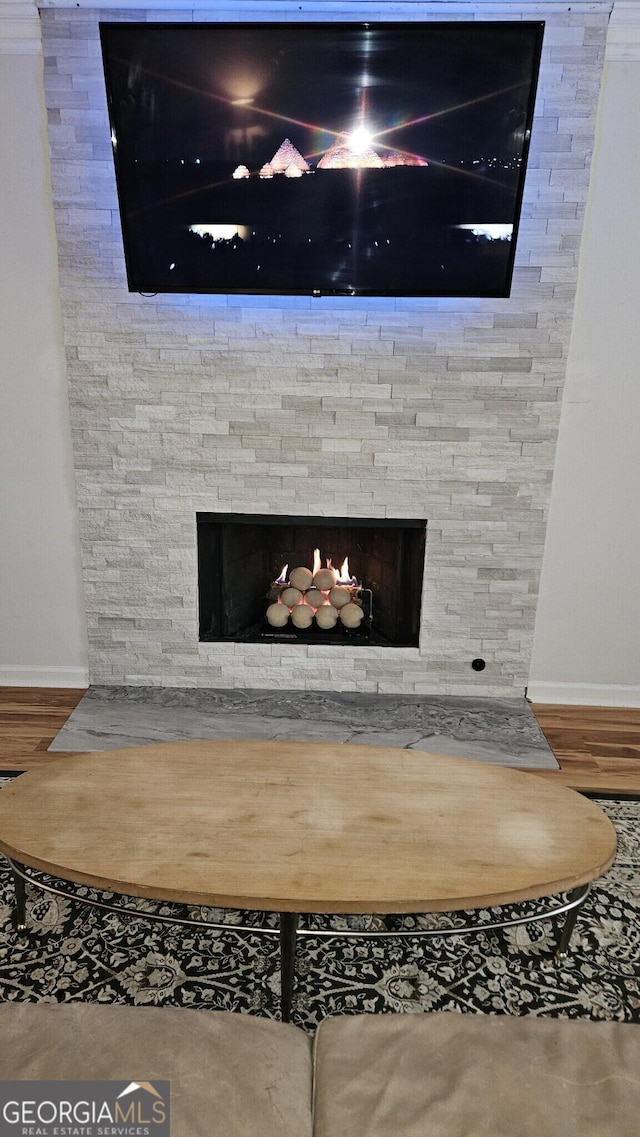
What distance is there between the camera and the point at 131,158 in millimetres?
2494

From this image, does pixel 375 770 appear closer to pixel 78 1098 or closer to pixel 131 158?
pixel 78 1098

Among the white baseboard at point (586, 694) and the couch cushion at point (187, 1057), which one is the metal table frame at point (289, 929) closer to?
the couch cushion at point (187, 1057)

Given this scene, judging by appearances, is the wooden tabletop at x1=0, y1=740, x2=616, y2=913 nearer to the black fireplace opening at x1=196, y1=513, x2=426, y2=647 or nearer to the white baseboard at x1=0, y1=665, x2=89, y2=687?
the black fireplace opening at x1=196, y1=513, x2=426, y2=647

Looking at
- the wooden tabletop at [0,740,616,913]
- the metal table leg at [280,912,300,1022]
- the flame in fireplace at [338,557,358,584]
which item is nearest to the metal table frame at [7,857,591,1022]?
the metal table leg at [280,912,300,1022]

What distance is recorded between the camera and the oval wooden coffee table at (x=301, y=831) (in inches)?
57.7

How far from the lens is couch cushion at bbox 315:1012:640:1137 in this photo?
1021 mm

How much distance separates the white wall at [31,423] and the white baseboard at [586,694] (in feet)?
6.27

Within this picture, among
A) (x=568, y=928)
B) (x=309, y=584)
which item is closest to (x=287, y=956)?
(x=568, y=928)

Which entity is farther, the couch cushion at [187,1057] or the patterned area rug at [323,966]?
the patterned area rug at [323,966]

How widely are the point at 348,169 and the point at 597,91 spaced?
86cm

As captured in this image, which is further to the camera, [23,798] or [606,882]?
[606,882]

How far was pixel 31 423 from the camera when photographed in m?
2.93

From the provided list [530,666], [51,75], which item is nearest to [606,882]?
[530,666]

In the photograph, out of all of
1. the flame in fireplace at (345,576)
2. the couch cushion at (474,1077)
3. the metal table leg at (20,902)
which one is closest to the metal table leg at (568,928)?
the couch cushion at (474,1077)
